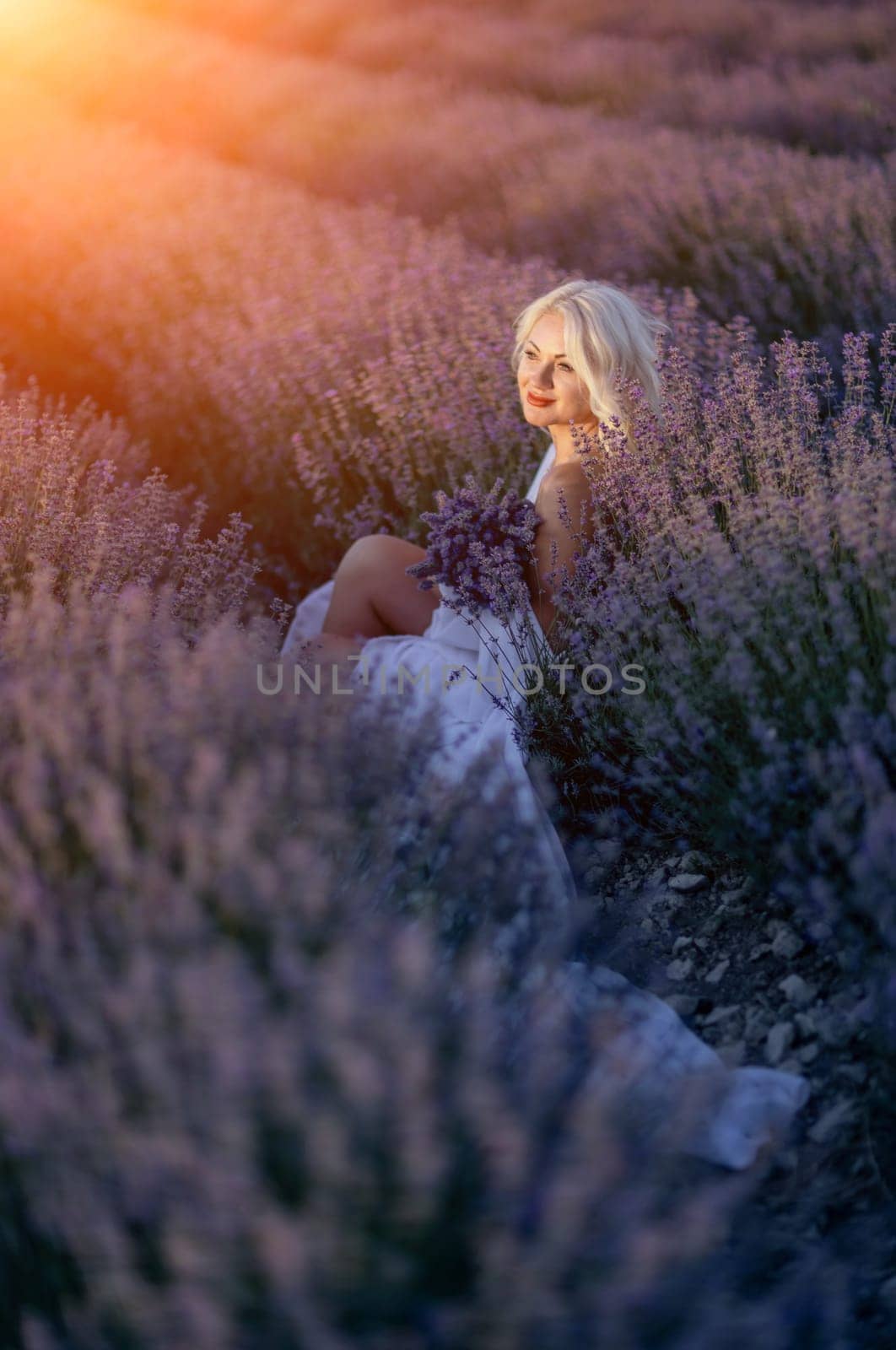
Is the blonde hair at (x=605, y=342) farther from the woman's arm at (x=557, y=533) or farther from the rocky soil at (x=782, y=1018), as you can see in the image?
the rocky soil at (x=782, y=1018)

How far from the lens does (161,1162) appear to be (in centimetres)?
99

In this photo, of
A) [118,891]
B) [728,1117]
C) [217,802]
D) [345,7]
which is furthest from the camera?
[345,7]

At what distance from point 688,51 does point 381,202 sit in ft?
14.5

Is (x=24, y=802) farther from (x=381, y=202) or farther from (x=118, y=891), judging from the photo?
(x=381, y=202)

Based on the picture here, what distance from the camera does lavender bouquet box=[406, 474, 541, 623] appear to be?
8.39 ft

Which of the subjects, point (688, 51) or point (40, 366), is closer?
point (40, 366)

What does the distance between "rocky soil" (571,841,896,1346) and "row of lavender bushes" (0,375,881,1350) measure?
6 cm

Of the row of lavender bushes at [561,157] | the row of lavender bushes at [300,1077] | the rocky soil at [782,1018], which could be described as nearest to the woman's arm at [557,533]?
the rocky soil at [782,1018]


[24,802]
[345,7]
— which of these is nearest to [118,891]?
[24,802]

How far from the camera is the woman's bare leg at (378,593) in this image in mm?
3164

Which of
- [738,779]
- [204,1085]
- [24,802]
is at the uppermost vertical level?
[24,802]

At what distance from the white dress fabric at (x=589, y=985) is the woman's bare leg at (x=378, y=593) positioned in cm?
27

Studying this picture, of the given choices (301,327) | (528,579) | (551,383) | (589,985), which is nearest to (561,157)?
(301,327)

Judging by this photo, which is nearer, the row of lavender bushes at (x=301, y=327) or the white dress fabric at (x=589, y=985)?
the white dress fabric at (x=589, y=985)
